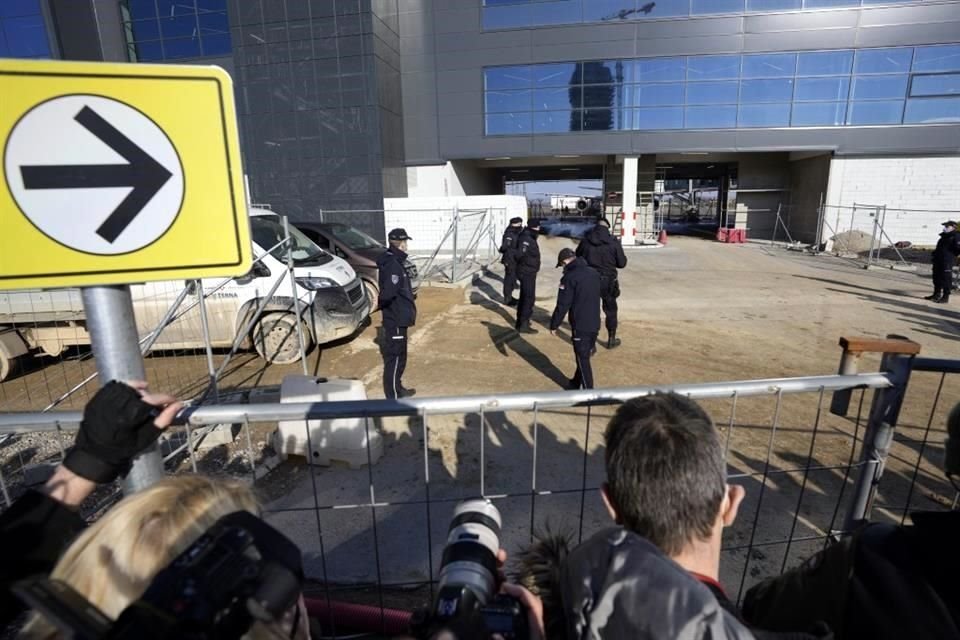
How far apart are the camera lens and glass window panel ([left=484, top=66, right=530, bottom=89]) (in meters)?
24.8

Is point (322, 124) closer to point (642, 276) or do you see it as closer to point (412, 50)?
point (412, 50)

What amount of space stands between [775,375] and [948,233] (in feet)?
24.9

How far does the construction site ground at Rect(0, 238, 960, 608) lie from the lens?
305 cm

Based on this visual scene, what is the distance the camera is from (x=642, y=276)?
559 inches

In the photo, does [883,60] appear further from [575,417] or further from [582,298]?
[575,417]

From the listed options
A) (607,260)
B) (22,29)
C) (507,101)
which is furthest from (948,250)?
(22,29)

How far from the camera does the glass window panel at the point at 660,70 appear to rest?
2206 centimetres

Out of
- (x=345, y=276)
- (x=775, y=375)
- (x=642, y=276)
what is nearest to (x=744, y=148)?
(x=642, y=276)

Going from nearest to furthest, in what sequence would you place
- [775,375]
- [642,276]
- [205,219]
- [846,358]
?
[205,219] → [846,358] → [775,375] → [642,276]

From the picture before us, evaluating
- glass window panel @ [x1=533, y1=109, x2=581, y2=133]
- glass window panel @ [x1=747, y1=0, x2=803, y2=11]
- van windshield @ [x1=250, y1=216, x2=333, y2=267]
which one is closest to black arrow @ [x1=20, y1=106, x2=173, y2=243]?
van windshield @ [x1=250, y1=216, x2=333, y2=267]

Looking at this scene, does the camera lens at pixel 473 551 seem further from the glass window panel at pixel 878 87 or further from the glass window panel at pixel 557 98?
the glass window panel at pixel 878 87

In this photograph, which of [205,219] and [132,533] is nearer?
[132,533]

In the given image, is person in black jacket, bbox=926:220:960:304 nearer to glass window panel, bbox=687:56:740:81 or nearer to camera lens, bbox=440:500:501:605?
camera lens, bbox=440:500:501:605

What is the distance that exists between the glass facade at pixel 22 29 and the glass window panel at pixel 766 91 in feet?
100
